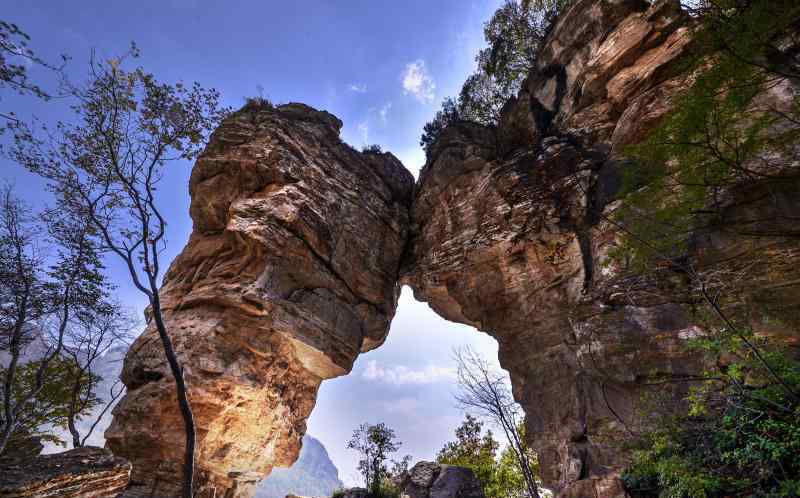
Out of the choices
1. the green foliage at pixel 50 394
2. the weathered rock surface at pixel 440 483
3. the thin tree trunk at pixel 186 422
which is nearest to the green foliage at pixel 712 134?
the thin tree trunk at pixel 186 422

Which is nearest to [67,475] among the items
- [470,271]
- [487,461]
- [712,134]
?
[470,271]

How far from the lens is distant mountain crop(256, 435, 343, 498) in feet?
417

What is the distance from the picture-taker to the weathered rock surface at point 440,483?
44.0 feet

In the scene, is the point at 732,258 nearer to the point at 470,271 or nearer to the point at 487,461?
the point at 470,271

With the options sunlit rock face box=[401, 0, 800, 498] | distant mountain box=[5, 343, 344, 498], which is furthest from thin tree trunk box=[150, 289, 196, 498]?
distant mountain box=[5, 343, 344, 498]

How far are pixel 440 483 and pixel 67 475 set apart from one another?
11.9 metres

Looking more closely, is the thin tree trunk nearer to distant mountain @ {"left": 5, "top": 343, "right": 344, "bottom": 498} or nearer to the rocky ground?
the rocky ground

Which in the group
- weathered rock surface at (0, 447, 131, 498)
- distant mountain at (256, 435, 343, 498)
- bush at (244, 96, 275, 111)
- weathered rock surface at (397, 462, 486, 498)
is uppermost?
bush at (244, 96, 275, 111)

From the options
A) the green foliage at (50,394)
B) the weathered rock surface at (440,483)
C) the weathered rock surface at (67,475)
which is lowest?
the weathered rock surface at (440,483)

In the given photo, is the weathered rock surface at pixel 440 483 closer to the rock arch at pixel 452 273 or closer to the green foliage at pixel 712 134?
the rock arch at pixel 452 273

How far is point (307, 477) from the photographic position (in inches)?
5861

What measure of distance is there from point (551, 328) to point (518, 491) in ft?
38.4

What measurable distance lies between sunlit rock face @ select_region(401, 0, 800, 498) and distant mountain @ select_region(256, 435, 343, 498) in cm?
11225

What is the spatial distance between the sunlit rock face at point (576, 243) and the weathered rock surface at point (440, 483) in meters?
4.45
